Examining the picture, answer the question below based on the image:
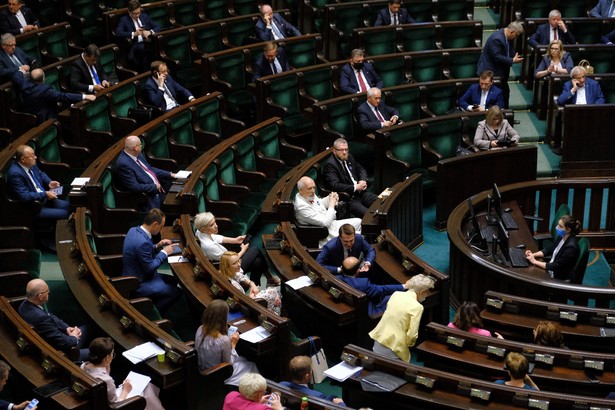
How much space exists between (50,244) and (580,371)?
3755 millimetres

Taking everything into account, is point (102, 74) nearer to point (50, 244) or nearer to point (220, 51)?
point (220, 51)

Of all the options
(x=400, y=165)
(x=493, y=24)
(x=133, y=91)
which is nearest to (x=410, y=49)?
(x=493, y=24)

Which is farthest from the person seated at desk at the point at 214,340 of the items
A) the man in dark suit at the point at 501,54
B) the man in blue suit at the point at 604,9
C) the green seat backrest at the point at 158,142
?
the man in blue suit at the point at 604,9

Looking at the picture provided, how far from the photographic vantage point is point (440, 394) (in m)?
4.37

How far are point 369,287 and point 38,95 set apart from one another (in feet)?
11.6

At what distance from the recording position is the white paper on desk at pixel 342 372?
4516 mm

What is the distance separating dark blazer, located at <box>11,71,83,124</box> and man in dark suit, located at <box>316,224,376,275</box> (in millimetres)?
2799

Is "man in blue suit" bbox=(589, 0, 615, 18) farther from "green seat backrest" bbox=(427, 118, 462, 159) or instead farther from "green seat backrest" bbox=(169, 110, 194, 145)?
"green seat backrest" bbox=(169, 110, 194, 145)

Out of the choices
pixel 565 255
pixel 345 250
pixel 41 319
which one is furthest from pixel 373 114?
pixel 41 319

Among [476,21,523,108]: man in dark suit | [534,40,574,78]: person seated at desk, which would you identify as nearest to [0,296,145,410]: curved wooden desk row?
[476,21,523,108]: man in dark suit

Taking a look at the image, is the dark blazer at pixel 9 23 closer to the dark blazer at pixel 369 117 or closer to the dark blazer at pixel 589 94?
the dark blazer at pixel 369 117

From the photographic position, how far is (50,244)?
6.59m

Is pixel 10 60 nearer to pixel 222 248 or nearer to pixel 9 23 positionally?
pixel 9 23

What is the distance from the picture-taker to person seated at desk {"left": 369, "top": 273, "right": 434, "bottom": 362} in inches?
197
